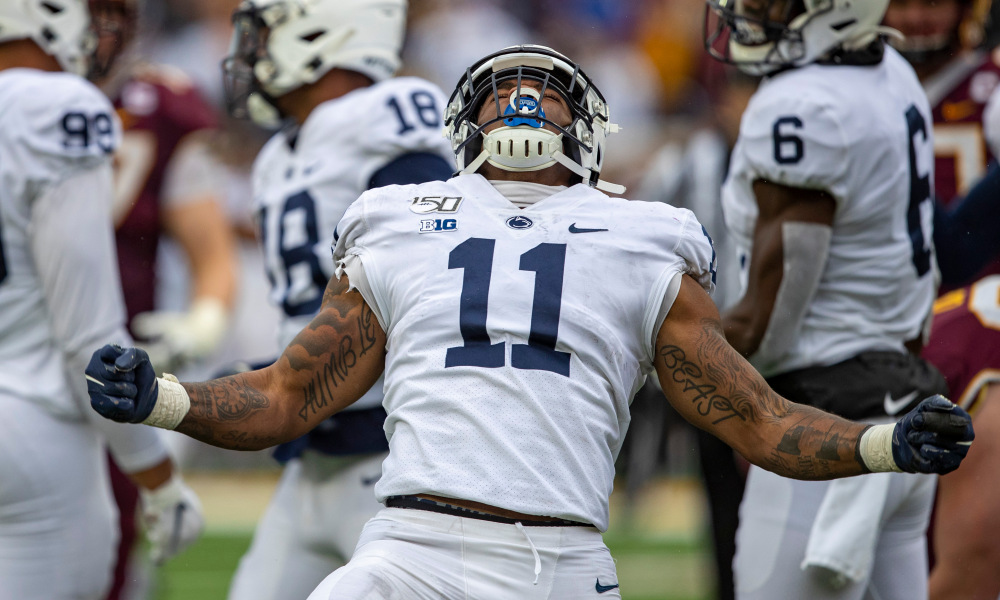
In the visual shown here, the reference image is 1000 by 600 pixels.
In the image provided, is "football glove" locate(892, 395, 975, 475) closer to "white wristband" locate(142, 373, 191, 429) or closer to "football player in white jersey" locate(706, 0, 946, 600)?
"football player in white jersey" locate(706, 0, 946, 600)

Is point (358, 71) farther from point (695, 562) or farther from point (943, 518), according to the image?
point (695, 562)

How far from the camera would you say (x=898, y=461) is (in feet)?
8.08

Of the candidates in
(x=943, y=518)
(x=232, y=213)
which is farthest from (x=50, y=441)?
(x=232, y=213)

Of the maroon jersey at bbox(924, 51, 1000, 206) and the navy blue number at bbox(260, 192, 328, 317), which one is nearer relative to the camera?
the navy blue number at bbox(260, 192, 328, 317)

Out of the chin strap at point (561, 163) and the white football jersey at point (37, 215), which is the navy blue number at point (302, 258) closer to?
the white football jersey at point (37, 215)

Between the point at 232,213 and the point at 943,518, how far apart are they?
20.4 feet

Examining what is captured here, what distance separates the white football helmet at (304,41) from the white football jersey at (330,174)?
283mm

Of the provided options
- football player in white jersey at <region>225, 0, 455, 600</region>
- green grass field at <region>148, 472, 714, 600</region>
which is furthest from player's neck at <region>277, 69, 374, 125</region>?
green grass field at <region>148, 472, 714, 600</region>

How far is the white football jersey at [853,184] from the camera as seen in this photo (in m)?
3.58

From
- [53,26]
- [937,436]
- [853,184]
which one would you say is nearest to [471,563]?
[937,436]

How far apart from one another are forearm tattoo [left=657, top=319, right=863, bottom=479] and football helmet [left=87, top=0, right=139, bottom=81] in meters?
2.83

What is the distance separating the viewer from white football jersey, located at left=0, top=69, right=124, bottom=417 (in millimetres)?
3791

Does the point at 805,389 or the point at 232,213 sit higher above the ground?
the point at 805,389

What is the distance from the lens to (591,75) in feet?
31.6
